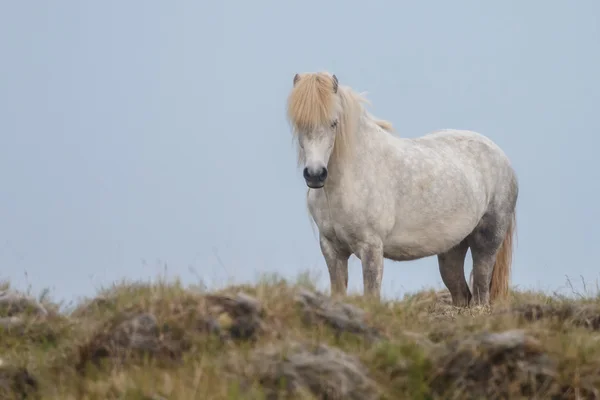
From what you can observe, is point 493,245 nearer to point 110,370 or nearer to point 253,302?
point 253,302

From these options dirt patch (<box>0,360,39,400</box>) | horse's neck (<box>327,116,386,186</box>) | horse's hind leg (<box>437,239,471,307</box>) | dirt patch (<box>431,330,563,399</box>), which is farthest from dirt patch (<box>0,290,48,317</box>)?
horse's hind leg (<box>437,239,471,307</box>)

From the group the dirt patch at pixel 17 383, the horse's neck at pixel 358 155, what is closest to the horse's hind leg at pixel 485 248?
the horse's neck at pixel 358 155

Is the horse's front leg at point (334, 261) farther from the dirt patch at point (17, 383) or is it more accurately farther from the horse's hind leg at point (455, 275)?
the dirt patch at point (17, 383)

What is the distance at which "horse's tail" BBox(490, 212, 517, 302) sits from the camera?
1184 cm

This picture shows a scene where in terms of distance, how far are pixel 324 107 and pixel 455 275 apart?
13.0 ft

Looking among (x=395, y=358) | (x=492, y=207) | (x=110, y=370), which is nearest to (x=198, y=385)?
(x=110, y=370)

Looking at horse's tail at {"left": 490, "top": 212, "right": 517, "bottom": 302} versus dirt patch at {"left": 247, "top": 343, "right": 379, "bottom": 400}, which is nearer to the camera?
dirt patch at {"left": 247, "top": 343, "right": 379, "bottom": 400}

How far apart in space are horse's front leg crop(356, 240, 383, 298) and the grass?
269cm

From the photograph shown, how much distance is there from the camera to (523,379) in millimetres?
5020

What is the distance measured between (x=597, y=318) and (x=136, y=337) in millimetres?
3677

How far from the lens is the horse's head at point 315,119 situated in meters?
8.60

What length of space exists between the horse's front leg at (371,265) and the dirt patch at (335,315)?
3.01 metres

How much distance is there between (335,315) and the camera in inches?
239

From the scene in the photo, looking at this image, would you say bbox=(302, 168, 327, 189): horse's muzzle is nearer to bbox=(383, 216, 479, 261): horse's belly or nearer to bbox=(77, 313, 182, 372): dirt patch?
bbox=(383, 216, 479, 261): horse's belly
